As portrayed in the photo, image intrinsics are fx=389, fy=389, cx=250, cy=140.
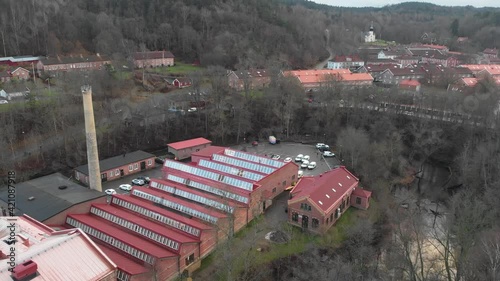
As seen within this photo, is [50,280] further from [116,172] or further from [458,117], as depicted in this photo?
[458,117]

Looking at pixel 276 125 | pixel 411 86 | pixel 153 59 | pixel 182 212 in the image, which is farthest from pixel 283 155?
pixel 153 59

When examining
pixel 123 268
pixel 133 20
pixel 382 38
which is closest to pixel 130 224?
pixel 123 268

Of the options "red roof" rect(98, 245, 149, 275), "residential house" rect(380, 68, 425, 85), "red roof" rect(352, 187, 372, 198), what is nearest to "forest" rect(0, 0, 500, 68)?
"residential house" rect(380, 68, 425, 85)

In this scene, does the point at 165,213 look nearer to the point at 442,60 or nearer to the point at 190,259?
the point at 190,259

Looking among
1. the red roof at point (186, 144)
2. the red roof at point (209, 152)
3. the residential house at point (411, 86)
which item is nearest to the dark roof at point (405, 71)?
the residential house at point (411, 86)

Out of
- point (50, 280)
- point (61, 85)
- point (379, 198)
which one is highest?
point (61, 85)
